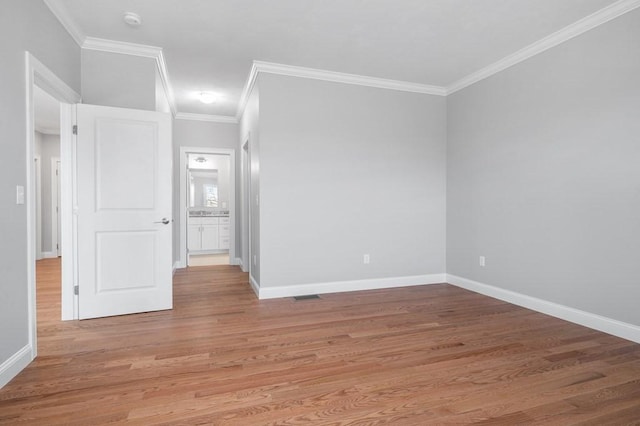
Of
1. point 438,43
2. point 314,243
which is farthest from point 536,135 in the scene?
point 314,243

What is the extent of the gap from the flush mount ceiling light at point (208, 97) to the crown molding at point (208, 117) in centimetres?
84

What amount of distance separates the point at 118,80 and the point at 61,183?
1.16 meters

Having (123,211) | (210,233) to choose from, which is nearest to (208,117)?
(210,233)

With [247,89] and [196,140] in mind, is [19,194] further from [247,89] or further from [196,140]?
[196,140]

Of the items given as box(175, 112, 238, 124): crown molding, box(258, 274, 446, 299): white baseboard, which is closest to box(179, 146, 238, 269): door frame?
box(175, 112, 238, 124): crown molding

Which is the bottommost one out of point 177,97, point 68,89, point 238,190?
point 238,190

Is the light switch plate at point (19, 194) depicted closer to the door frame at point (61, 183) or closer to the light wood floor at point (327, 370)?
the door frame at point (61, 183)

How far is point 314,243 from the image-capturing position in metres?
3.89

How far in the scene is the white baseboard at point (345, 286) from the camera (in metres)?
3.74

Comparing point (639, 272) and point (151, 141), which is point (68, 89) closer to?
point (151, 141)

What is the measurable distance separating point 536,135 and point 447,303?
196cm

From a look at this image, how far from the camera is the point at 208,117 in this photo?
5668mm

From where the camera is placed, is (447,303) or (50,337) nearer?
(50,337)

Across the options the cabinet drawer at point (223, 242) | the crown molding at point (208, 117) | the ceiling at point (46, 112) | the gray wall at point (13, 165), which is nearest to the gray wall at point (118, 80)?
the gray wall at point (13, 165)
